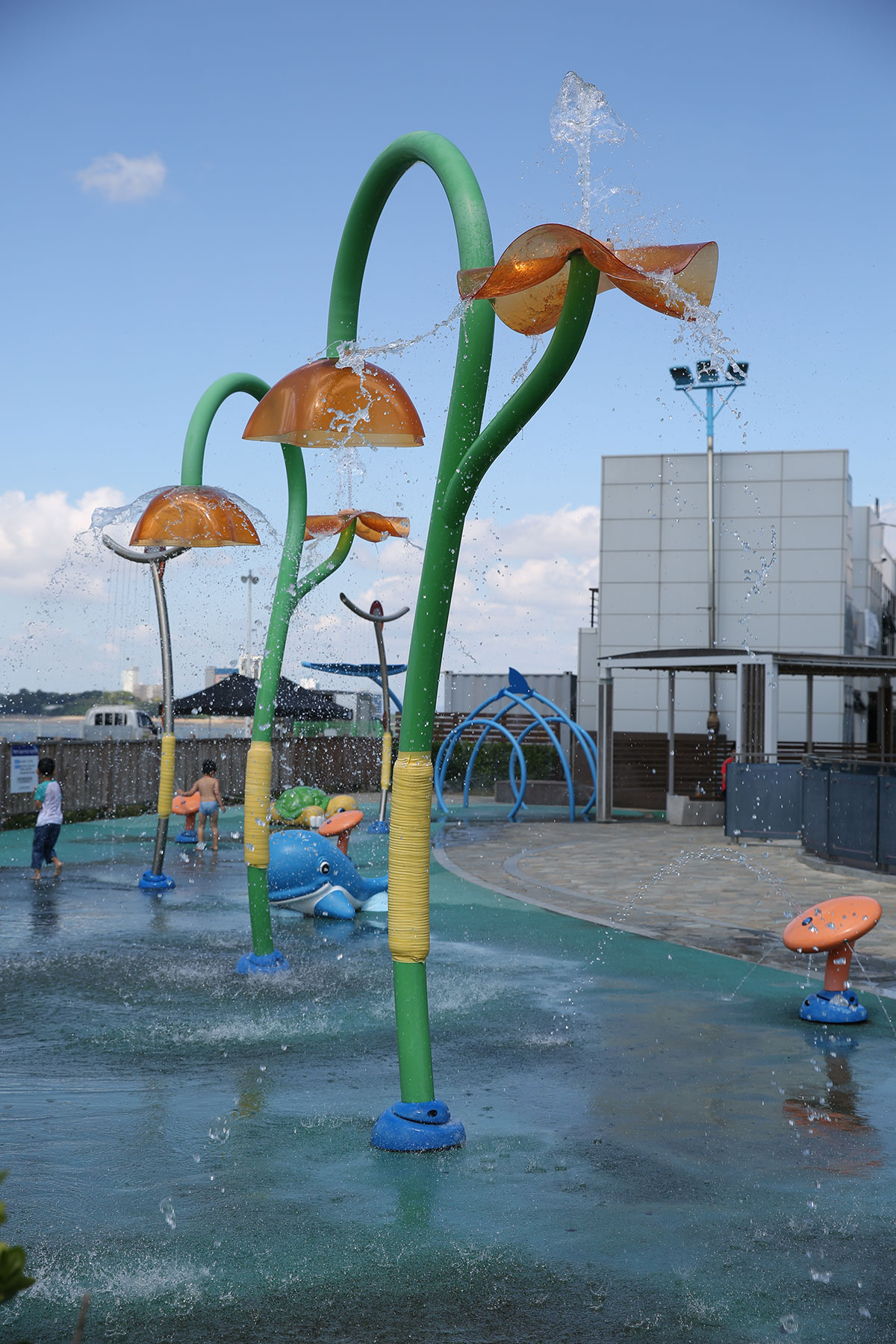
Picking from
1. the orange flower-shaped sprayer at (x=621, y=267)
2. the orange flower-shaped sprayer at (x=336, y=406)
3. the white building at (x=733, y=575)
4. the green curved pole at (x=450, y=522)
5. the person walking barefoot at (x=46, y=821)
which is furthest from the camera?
the white building at (x=733, y=575)

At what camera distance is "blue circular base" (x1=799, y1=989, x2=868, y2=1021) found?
7.50 meters

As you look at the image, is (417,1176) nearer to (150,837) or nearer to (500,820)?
(150,837)

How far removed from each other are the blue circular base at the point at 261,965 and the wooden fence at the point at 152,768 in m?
12.5

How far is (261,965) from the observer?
28.6ft

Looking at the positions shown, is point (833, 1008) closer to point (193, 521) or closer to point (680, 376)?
point (193, 521)

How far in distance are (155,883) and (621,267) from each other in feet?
34.5

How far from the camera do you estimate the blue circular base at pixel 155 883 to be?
43.5 ft

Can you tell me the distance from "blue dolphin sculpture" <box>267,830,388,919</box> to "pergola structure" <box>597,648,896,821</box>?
367 inches

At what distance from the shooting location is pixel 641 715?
105 feet

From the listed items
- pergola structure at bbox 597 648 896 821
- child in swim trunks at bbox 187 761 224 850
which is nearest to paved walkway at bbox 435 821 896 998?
pergola structure at bbox 597 648 896 821

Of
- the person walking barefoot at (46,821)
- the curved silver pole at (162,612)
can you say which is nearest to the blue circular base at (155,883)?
the curved silver pole at (162,612)

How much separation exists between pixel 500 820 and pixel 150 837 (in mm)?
7041

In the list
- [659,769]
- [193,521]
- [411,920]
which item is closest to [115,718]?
[659,769]

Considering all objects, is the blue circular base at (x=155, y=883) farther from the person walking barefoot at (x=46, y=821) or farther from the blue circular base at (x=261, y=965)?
the blue circular base at (x=261, y=965)
